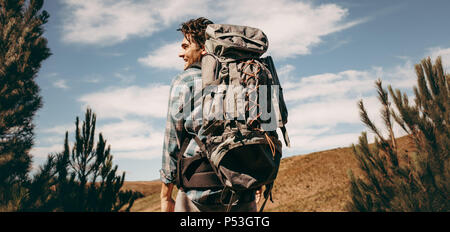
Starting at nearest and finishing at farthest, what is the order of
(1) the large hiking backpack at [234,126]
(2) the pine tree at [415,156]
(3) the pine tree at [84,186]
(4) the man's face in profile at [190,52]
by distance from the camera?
1. (1) the large hiking backpack at [234,126]
2. (4) the man's face in profile at [190,52]
3. (2) the pine tree at [415,156]
4. (3) the pine tree at [84,186]

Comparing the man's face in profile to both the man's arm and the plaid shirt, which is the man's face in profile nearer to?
the plaid shirt

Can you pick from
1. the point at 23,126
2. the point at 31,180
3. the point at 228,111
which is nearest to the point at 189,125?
the point at 228,111

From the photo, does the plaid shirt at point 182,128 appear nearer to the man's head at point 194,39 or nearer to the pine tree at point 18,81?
the man's head at point 194,39

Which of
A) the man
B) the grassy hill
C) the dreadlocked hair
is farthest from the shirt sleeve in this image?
the grassy hill

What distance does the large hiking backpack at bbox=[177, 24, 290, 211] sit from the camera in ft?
7.38

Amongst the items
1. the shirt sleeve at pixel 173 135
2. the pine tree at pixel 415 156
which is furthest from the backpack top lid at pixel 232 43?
the pine tree at pixel 415 156

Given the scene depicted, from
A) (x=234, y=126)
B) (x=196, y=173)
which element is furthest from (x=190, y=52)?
(x=196, y=173)

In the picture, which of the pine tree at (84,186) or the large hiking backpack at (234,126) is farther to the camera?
the pine tree at (84,186)

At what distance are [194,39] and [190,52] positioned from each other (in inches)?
5.6

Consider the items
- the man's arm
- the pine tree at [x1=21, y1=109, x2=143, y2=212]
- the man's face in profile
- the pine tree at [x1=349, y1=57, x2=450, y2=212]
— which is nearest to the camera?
the man's arm

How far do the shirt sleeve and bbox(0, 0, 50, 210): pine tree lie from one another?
10268mm

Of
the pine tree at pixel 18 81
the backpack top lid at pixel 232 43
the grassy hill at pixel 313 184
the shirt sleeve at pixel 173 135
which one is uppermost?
the pine tree at pixel 18 81

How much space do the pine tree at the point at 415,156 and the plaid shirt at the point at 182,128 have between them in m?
6.40

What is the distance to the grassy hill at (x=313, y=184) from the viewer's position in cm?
1734
